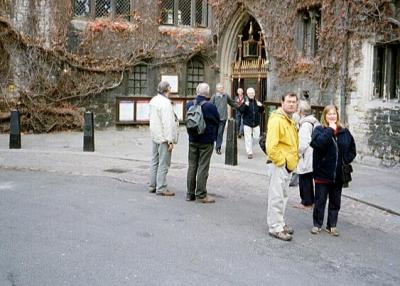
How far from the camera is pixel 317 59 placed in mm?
14148

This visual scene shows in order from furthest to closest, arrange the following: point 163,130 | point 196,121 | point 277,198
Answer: point 163,130 → point 196,121 → point 277,198

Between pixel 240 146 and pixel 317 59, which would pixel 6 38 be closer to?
pixel 240 146

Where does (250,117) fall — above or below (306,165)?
above

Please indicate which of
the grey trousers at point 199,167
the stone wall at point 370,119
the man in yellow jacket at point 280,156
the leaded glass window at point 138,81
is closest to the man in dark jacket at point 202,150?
the grey trousers at point 199,167

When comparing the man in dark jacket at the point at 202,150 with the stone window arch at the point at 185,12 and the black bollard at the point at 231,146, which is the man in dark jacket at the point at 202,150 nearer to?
the black bollard at the point at 231,146

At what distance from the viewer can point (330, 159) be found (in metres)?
6.50

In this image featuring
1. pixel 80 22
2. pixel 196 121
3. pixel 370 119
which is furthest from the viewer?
pixel 80 22

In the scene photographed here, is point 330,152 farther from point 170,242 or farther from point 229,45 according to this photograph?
point 229,45

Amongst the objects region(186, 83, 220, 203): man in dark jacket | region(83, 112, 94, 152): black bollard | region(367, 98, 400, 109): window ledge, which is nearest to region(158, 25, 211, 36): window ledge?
region(83, 112, 94, 152): black bollard

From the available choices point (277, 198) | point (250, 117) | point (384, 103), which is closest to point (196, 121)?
point (277, 198)

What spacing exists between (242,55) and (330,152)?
1311cm

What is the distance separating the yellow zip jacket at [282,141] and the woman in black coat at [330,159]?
0.33 metres

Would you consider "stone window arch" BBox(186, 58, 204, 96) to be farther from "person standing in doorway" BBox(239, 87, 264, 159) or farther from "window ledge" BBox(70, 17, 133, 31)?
"person standing in doorway" BBox(239, 87, 264, 159)

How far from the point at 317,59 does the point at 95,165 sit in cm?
645
